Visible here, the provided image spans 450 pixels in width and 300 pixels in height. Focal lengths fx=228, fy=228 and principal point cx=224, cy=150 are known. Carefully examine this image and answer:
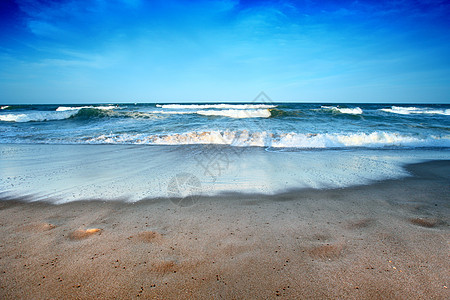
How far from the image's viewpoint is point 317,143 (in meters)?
8.38

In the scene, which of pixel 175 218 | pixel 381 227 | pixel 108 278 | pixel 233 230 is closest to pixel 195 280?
pixel 108 278

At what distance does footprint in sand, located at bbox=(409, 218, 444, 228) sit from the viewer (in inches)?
96.7

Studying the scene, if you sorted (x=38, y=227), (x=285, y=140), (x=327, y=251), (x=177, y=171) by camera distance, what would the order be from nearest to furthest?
(x=327, y=251) → (x=38, y=227) → (x=177, y=171) → (x=285, y=140)

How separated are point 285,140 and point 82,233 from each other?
7553 millimetres

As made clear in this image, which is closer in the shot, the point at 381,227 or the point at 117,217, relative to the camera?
the point at 381,227

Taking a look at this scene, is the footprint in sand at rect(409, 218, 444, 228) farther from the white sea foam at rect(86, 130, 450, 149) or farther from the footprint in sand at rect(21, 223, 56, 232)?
the white sea foam at rect(86, 130, 450, 149)

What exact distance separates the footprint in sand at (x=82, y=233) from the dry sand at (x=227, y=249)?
10 millimetres

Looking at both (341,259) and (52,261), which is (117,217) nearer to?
(52,261)

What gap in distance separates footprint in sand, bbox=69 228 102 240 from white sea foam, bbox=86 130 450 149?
641cm

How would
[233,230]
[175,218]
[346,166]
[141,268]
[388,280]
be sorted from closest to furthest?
1. [388,280]
2. [141,268]
3. [233,230]
4. [175,218]
5. [346,166]

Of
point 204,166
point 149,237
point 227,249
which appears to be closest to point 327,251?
point 227,249

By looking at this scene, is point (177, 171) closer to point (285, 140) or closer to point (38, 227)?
point (38, 227)

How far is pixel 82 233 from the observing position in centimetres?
231

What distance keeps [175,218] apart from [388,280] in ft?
6.75
